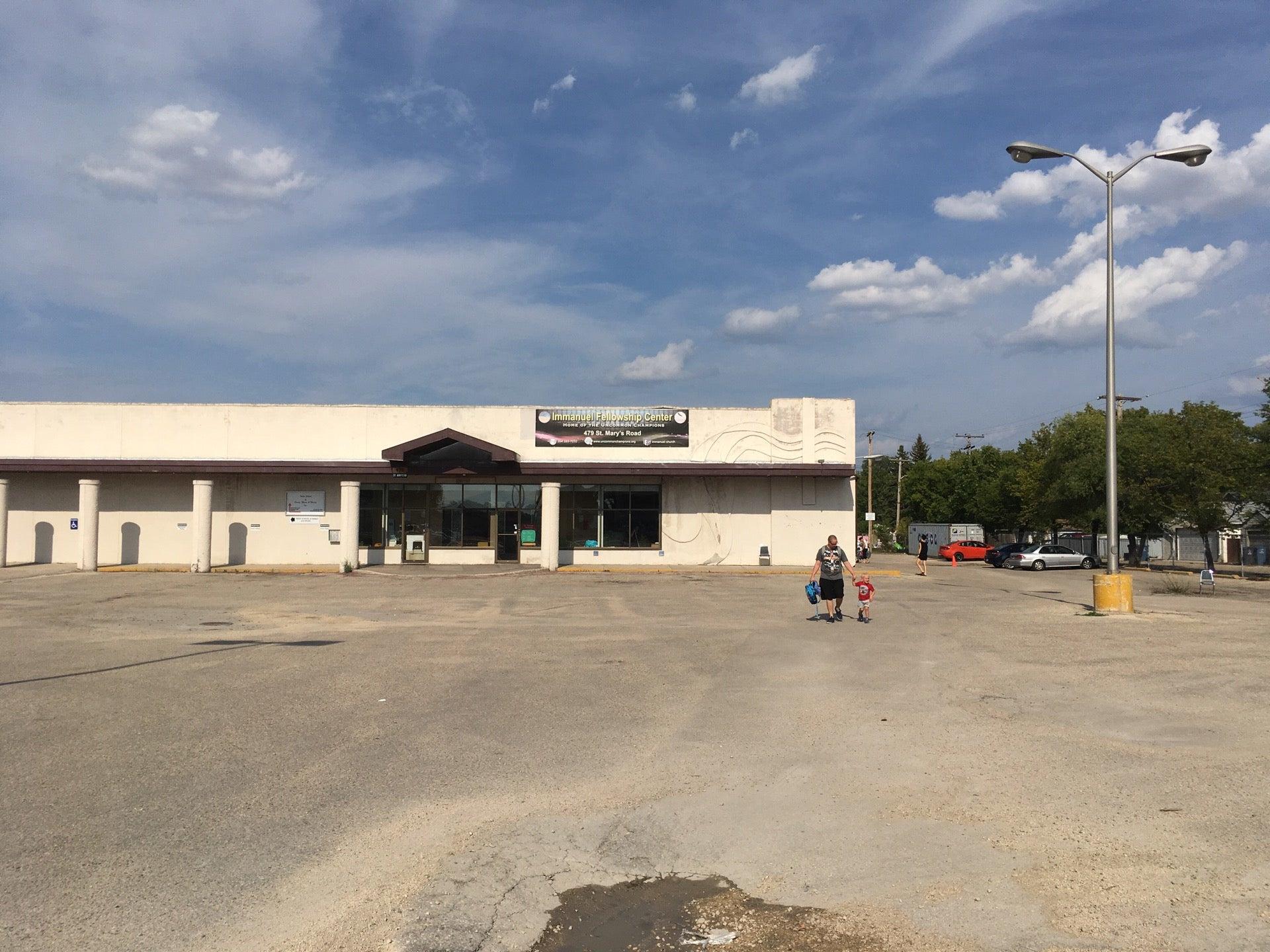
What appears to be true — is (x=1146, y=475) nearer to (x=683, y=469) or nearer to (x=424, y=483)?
(x=683, y=469)

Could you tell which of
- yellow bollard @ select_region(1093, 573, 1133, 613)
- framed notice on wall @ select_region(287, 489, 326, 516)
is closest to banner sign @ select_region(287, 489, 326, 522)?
framed notice on wall @ select_region(287, 489, 326, 516)

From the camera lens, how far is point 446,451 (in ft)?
120

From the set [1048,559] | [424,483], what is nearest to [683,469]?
[424,483]

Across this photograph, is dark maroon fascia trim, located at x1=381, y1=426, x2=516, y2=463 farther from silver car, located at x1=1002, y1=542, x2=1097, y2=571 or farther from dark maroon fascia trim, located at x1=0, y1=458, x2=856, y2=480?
silver car, located at x1=1002, y1=542, x2=1097, y2=571

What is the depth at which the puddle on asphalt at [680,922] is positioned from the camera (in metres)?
4.73

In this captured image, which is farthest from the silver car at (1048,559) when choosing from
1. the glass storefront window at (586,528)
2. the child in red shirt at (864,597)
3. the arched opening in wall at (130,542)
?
the arched opening in wall at (130,542)

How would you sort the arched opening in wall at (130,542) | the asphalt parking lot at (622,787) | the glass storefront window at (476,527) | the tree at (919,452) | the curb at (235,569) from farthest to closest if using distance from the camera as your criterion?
the tree at (919,452) → the glass storefront window at (476,527) → the arched opening in wall at (130,542) → the curb at (235,569) → the asphalt parking lot at (622,787)

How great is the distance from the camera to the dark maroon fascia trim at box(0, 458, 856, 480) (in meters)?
35.0

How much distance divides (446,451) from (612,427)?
6.50 meters

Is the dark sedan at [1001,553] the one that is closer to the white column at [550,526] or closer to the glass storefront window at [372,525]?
the white column at [550,526]

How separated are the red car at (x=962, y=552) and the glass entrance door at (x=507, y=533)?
93.0ft

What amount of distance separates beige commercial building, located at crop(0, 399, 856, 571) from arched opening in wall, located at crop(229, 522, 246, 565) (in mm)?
69

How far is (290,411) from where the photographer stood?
120ft

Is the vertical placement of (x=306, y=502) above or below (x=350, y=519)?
above
